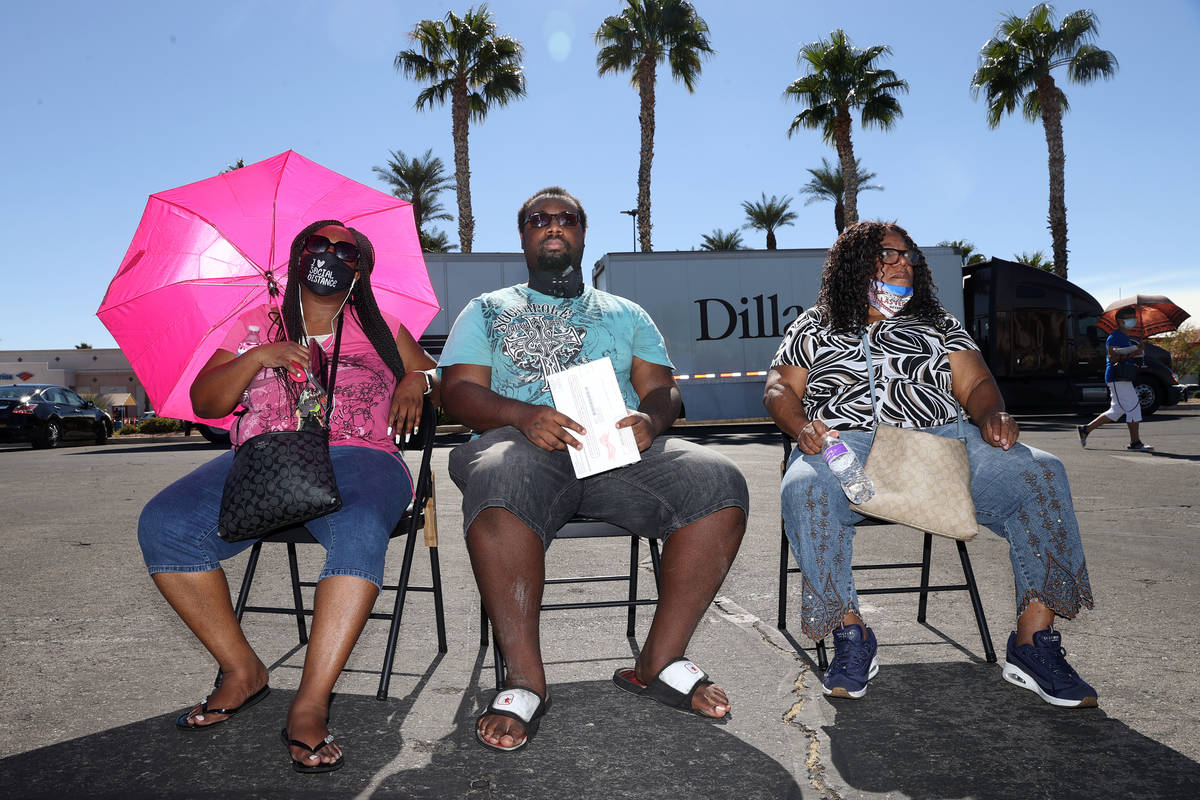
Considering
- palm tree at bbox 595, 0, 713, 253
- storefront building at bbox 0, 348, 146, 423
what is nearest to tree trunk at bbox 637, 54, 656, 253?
palm tree at bbox 595, 0, 713, 253

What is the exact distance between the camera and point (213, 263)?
329 cm

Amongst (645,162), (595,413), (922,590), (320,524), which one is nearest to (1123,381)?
(922,590)

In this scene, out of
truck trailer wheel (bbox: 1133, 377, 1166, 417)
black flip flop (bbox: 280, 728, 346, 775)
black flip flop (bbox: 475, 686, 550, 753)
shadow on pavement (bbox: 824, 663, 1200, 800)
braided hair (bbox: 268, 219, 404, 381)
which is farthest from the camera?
truck trailer wheel (bbox: 1133, 377, 1166, 417)

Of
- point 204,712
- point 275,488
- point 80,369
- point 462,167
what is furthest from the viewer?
point 80,369

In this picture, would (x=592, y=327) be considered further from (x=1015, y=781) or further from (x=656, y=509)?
(x=1015, y=781)

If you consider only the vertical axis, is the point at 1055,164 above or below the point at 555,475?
above

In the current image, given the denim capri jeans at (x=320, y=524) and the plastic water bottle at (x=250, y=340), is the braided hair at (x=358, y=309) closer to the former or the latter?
the plastic water bottle at (x=250, y=340)

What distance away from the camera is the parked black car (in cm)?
1870

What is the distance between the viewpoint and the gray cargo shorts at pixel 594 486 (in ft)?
8.71

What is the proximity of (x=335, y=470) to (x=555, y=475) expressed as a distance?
0.71 metres

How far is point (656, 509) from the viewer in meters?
2.84

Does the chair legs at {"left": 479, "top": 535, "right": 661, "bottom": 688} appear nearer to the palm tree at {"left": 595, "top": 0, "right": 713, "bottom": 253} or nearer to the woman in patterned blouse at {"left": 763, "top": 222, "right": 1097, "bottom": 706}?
the woman in patterned blouse at {"left": 763, "top": 222, "right": 1097, "bottom": 706}

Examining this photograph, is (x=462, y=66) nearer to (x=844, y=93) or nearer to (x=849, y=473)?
(x=844, y=93)

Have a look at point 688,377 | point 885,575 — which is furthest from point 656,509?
point 688,377
